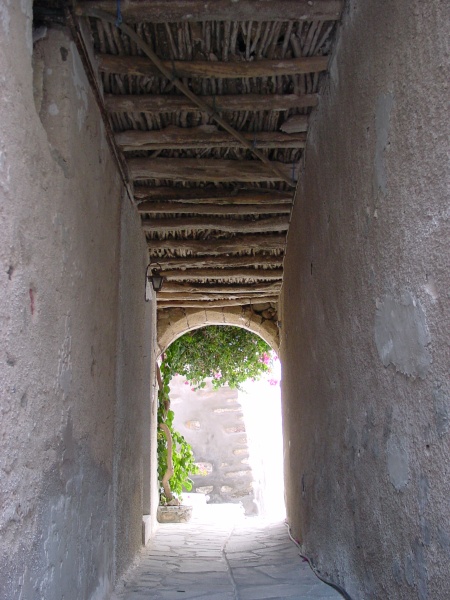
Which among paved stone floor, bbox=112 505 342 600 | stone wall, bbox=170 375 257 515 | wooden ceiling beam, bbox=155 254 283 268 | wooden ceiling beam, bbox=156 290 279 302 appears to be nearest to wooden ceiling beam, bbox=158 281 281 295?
wooden ceiling beam, bbox=156 290 279 302

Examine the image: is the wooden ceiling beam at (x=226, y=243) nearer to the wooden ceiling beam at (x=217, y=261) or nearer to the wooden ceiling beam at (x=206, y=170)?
the wooden ceiling beam at (x=217, y=261)

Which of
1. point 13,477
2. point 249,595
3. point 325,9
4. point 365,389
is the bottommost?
point 249,595

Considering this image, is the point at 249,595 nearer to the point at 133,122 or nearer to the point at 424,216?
the point at 424,216

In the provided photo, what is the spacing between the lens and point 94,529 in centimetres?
267

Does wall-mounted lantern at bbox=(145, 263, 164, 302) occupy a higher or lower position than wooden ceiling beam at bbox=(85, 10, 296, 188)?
lower

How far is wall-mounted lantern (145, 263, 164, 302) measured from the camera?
5097mm

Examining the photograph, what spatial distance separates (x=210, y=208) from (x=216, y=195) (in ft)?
0.61

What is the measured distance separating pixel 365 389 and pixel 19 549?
50.1 inches

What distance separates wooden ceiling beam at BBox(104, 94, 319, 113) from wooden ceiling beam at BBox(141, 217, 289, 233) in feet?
4.93

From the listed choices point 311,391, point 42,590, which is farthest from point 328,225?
point 42,590

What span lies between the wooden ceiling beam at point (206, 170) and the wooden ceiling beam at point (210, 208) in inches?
18.5

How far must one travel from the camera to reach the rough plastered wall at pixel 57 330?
161 centimetres

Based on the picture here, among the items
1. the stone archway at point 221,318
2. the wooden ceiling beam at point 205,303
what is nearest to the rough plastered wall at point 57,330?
the wooden ceiling beam at point 205,303

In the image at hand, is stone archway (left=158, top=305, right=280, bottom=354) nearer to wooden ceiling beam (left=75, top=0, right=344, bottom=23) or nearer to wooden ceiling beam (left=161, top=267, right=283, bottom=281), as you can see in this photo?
wooden ceiling beam (left=161, top=267, right=283, bottom=281)
